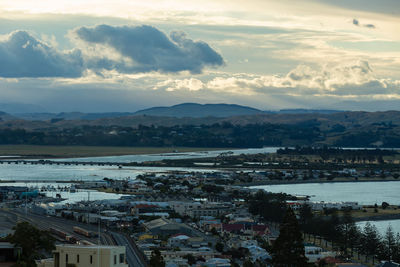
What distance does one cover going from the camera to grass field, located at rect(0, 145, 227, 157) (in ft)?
464

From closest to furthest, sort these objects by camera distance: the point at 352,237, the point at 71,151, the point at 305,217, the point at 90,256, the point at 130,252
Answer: the point at 90,256
the point at 130,252
the point at 352,237
the point at 305,217
the point at 71,151

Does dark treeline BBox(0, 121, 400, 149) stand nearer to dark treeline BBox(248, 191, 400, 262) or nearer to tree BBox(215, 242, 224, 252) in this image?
dark treeline BBox(248, 191, 400, 262)

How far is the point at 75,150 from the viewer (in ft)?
508

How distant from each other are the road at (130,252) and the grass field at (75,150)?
9975cm

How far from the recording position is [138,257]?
3002 cm

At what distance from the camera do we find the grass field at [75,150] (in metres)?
141

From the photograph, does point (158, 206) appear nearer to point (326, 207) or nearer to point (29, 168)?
point (326, 207)

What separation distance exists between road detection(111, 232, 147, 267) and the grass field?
9975cm

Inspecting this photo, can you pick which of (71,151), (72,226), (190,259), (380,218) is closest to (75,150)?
(71,151)

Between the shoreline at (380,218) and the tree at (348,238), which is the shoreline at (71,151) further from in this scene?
the tree at (348,238)

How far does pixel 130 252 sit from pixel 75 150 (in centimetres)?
12549

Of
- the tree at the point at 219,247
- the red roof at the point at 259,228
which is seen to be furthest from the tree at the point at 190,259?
the red roof at the point at 259,228

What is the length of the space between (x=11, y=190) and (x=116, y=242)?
33236 millimetres

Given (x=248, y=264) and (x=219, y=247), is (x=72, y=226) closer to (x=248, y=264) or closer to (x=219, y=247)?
(x=219, y=247)
